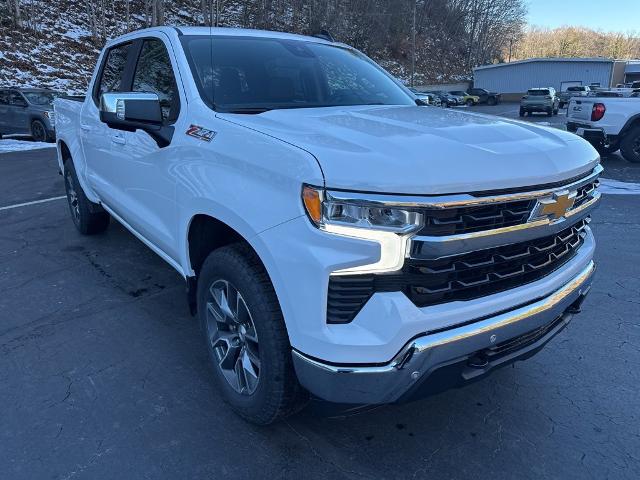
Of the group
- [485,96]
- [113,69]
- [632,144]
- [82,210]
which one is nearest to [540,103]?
[485,96]

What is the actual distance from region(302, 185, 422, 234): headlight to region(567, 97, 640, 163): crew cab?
1012cm

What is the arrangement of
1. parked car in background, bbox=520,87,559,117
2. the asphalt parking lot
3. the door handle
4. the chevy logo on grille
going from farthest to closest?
parked car in background, bbox=520,87,559,117 → the door handle → the asphalt parking lot → the chevy logo on grille

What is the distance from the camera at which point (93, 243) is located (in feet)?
17.9

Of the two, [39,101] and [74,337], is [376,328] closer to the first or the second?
[74,337]

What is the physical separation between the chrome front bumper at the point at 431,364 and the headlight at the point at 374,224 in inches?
12.9

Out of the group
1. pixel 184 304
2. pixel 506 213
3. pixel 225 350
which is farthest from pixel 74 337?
pixel 506 213

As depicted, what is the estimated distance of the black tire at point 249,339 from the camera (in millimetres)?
2156

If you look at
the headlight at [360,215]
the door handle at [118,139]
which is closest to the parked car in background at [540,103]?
the door handle at [118,139]

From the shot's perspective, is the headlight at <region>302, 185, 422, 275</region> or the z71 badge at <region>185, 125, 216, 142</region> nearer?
the headlight at <region>302, 185, 422, 275</region>

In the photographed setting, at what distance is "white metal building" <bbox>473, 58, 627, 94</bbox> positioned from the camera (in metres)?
55.9

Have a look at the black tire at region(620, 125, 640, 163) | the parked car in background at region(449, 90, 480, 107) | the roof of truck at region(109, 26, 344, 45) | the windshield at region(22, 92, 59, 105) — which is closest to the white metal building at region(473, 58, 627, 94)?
the parked car in background at region(449, 90, 480, 107)

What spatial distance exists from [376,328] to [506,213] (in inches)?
28.1

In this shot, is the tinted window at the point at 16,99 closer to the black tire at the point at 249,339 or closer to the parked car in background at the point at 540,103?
the black tire at the point at 249,339

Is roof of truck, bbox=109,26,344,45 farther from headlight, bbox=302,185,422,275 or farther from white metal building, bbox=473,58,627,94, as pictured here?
white metal building, bbox=473,58,627,94
